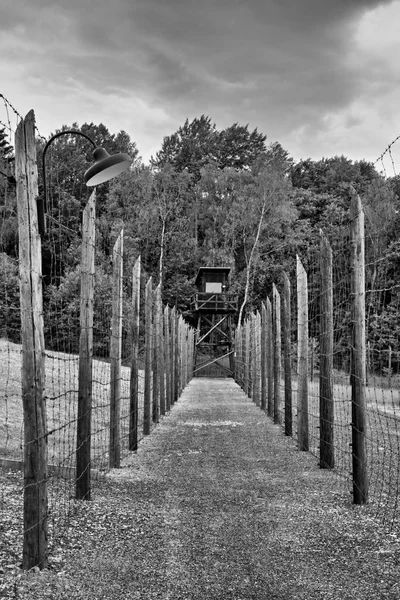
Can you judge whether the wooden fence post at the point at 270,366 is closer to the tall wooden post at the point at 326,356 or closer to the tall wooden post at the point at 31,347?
the tall wooden post at the point at 326,356

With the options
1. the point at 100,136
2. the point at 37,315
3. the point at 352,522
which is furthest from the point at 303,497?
the point at 100,136

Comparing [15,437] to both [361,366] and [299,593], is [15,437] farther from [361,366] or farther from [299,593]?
[299,593]

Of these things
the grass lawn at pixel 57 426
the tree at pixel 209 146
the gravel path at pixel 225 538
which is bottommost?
the gravel path at pixel 225 538

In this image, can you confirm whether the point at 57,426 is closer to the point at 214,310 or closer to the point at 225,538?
the point at 225,538

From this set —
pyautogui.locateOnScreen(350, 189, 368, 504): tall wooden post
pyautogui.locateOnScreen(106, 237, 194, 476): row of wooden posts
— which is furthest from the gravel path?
pyautogui.locateOnScreen(106, 237, 194, 476): row of wooden posts

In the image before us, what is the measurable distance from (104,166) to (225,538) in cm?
325

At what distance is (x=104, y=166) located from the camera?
198 inches

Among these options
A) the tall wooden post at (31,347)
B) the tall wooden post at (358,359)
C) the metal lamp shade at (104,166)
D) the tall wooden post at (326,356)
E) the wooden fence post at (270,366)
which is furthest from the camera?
the wooden fence post at (270,366)

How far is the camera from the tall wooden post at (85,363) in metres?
6.44

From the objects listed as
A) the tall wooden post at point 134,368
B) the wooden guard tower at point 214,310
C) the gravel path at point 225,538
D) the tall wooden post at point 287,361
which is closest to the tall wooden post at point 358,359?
the gravel path at point 225,538

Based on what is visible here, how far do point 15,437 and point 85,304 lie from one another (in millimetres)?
3641

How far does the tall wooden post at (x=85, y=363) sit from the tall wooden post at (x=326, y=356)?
3267mm

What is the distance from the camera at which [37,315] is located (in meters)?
→ 4.46

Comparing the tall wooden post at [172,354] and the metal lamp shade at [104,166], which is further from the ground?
the metal lamp shade at [104,166]
